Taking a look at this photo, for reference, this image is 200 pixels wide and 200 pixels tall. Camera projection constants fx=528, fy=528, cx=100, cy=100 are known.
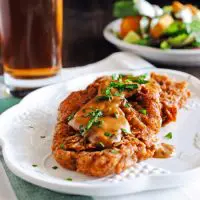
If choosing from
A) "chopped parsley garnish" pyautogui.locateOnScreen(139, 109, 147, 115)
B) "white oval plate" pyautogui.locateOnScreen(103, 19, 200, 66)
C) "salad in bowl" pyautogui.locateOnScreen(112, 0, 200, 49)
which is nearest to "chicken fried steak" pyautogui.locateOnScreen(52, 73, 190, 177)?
"chopped parsley garnish" pyautogui.locateOnScreen(139, 109, 147, 115)

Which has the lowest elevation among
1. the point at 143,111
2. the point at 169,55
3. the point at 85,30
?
the point at 85,30

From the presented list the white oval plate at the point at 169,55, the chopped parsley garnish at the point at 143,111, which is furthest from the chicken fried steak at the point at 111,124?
the white oval plate at the point at 169,55

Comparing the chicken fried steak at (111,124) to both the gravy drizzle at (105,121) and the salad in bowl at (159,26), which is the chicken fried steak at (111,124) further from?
the salad in bowl at (159,26)

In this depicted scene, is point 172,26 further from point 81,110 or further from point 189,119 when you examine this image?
point 81,110

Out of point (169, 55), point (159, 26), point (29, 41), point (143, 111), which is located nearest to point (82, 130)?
point (143, 111)

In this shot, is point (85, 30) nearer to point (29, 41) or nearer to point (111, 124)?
point (29, 41)
